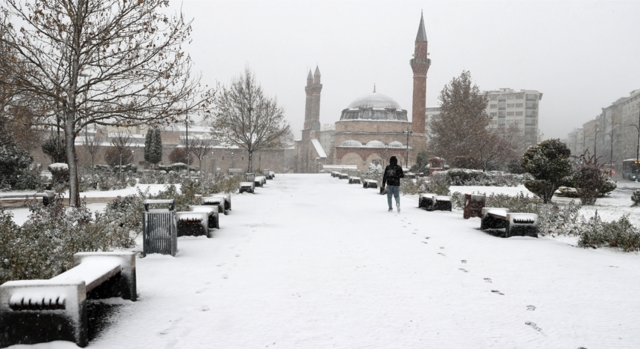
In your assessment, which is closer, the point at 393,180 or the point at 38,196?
the point at 393,180

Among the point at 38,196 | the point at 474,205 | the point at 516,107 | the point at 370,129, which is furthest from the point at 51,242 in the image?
the point at 516,107

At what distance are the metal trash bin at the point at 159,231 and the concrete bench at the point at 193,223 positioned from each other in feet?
5.31

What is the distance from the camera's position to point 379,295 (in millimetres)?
4742

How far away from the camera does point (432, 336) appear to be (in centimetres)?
362

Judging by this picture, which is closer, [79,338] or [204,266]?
[79,338]

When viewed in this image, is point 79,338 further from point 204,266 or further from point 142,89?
point 142,89

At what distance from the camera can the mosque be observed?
55656 mm

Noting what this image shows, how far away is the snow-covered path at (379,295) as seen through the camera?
3.60 metres

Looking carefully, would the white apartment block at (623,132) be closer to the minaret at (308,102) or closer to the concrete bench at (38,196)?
the minaret at (308,102)

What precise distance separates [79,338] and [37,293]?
0.44 meters

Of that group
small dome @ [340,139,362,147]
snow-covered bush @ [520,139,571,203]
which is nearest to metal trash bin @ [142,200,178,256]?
snow-covered bush @ [520,139,571,203]

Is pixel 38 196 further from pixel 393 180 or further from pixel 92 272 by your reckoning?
pixel 92 272

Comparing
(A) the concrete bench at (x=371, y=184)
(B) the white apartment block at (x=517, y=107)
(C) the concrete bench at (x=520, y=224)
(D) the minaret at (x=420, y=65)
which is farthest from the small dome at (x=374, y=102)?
(C) the concrete bench at (x=520, y=224)

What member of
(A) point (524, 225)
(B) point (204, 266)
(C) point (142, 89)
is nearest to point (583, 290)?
(A) point (524, 225)
